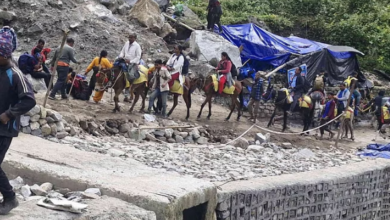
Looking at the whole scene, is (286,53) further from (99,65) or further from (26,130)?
(26,130)

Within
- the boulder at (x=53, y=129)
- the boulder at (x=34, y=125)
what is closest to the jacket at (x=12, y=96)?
the boulder at (x=34, y=125)

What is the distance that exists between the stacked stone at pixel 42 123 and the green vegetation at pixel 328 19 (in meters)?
16.0

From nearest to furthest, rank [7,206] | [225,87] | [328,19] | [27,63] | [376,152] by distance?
[7,206]
[27,63]
[376,152]
[225,87]
[328,19]

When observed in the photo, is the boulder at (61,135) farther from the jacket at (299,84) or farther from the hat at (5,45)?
the jacket at (299,84)

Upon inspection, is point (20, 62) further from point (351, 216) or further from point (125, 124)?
point (351, 216)

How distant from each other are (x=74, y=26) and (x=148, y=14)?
3.34 metres

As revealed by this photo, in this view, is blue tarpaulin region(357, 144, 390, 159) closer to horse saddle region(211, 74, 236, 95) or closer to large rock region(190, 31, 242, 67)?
horse saddle region(211, 74, 236, 95)

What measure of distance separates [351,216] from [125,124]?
5.20m

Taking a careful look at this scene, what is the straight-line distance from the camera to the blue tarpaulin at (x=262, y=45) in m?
22.0

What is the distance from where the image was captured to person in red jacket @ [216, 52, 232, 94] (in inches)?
658

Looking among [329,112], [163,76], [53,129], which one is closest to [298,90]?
[329,112]

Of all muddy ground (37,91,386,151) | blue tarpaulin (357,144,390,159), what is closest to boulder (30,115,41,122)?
muddy ground (37,91,386,151)

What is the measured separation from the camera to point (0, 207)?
5.28 metres

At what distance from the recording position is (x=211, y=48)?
2105 cm
